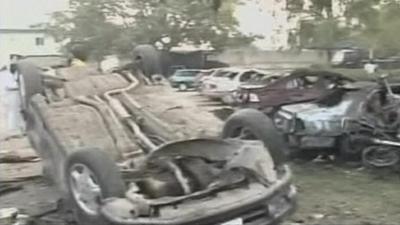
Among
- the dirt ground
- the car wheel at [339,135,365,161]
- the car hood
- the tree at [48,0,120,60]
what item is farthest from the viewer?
the tree at [48,0,120,60]

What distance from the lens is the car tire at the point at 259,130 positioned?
5.73 m

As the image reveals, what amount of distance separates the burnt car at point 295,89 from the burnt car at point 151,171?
4.25 m

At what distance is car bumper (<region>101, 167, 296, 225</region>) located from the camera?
457 cm

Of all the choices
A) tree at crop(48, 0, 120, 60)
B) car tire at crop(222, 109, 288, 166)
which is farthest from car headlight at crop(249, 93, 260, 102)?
tree at crop(48, 0, 120, 60)

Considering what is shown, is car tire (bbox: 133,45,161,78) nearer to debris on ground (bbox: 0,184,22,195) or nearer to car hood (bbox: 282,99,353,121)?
debris on ground (bbox: 0,184,22,195)

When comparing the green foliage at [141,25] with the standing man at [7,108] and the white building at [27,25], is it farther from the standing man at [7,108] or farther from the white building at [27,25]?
the standing man at [7,108]

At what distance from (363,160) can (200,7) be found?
62.9 ft

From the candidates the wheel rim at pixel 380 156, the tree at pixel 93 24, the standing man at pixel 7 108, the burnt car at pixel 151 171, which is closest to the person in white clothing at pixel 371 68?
the wheel rim at pixel 380 156

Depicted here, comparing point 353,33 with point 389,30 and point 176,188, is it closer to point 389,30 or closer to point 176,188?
point 389,30

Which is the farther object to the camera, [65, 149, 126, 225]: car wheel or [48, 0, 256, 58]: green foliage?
[48, 0, 256, 58]: green foliage

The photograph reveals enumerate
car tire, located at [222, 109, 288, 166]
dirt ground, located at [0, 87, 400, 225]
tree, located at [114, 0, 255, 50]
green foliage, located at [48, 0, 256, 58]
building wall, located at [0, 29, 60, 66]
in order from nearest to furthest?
car tire, located at [222, 109, 288, 166] → dirt ground, located at [0, 87, 400, 225] → tree, located at [114, 0, 255, 50] → green foliage, located at [48, 0, 256, 58] → building wall, located at [0, 29, 60, 66]

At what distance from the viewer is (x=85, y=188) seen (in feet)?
17.0

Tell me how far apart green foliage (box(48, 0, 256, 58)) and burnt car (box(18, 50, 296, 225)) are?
20961 millimetres

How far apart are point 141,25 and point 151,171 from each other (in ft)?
76.6
